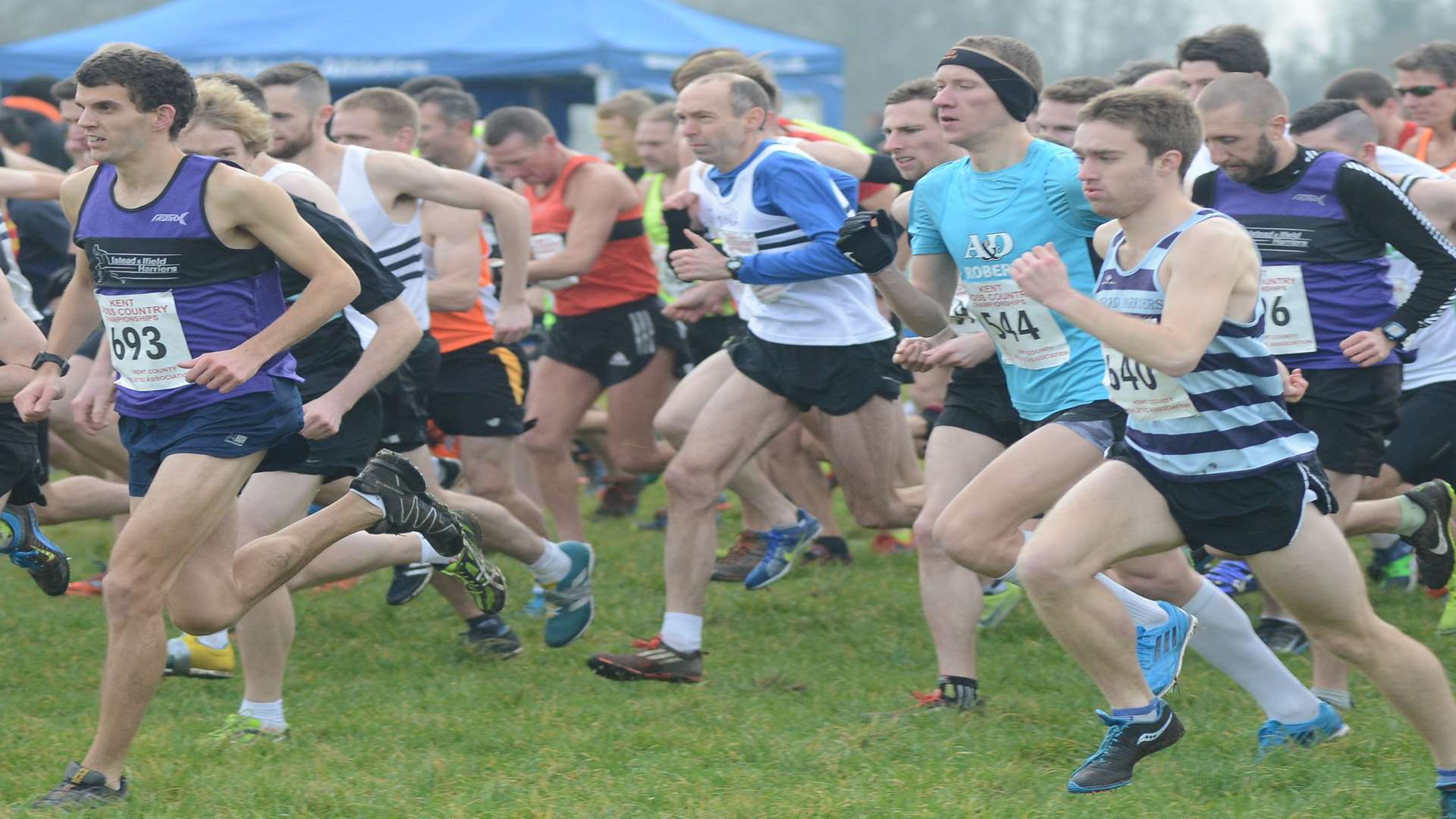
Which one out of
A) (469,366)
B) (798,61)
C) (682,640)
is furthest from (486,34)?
(682,640)

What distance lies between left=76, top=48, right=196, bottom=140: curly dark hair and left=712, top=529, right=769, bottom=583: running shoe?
337cm

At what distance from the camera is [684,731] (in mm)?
5355

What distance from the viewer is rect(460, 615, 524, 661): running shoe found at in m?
6.48

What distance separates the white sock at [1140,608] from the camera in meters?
4.55

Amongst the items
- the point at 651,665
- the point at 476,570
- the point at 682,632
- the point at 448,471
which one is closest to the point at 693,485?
the point at 682,632

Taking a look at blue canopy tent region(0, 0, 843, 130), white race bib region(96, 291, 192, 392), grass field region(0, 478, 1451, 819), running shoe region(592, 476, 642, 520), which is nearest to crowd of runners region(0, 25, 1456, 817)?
white race bib region(96, 291, 192, 392)

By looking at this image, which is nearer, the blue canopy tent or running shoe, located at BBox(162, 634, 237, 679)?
running shoe, located at BBox(162, 634, 237, 679)

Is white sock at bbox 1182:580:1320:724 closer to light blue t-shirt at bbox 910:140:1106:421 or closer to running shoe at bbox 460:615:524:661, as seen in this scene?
light blue t-shirt at bbox 910:140:1106:421

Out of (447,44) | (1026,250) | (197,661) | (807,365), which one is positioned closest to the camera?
(1026,250)

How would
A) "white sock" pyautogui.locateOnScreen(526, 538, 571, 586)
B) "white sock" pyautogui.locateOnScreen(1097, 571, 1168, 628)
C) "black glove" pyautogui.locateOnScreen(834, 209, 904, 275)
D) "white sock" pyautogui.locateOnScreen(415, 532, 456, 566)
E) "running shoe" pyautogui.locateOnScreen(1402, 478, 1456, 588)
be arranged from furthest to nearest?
"white sock" pyautogui.locateOnScreen(526, 538, 571, 586) → "running shoe" pyautogui.locateOnScreen(1402, 478, 1456, 588) → "white sock" pyautogui.locateOnScreen(415, 532, 456, 566) → "black glove" pyautogui.locateOnScreen(834, 209, 904, 275) → "white sock" pyautogui.locateOnScreen(1097, 571, 1168, 628)

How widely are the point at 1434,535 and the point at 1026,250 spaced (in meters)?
1.85

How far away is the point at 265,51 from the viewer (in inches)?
663

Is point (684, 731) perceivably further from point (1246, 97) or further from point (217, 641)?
point (1246, 97)

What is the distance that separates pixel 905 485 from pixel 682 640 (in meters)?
1.39
